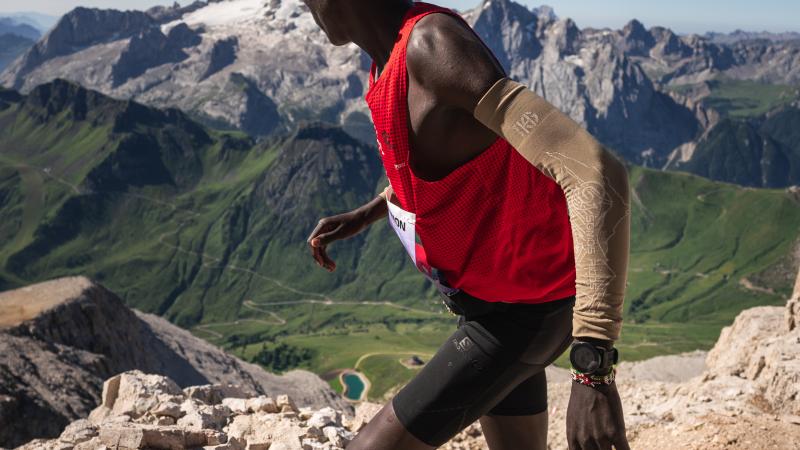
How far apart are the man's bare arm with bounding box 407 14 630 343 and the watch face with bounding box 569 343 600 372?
0.08 m

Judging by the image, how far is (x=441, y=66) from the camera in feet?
15.2

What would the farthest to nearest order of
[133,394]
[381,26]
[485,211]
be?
[133,394] → [381,26] → [485,211]

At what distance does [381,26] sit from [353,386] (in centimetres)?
18339

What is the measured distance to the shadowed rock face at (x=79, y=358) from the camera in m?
28.3

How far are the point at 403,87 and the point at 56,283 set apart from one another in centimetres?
5003

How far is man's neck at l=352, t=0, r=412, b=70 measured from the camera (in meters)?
5.46

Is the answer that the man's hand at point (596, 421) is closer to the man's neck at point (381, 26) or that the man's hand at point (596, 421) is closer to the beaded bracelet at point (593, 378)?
the beaded bracelet at point (593, 378)

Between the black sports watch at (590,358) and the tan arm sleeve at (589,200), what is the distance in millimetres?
77

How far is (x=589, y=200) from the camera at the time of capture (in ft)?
14.0

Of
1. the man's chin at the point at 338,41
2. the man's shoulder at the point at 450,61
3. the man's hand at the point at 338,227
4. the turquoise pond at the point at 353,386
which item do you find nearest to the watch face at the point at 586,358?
the man's shoulder at the point at 450,61

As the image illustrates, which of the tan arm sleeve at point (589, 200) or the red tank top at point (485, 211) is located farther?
the red tank top at point (485, 211)

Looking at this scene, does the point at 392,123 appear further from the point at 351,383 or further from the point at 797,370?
the point at 351,383

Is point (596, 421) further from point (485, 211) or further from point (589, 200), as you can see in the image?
point (485, 211)

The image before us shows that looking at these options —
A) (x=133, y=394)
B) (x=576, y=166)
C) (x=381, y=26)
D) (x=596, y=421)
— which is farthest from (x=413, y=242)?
(x=133, y=394)
